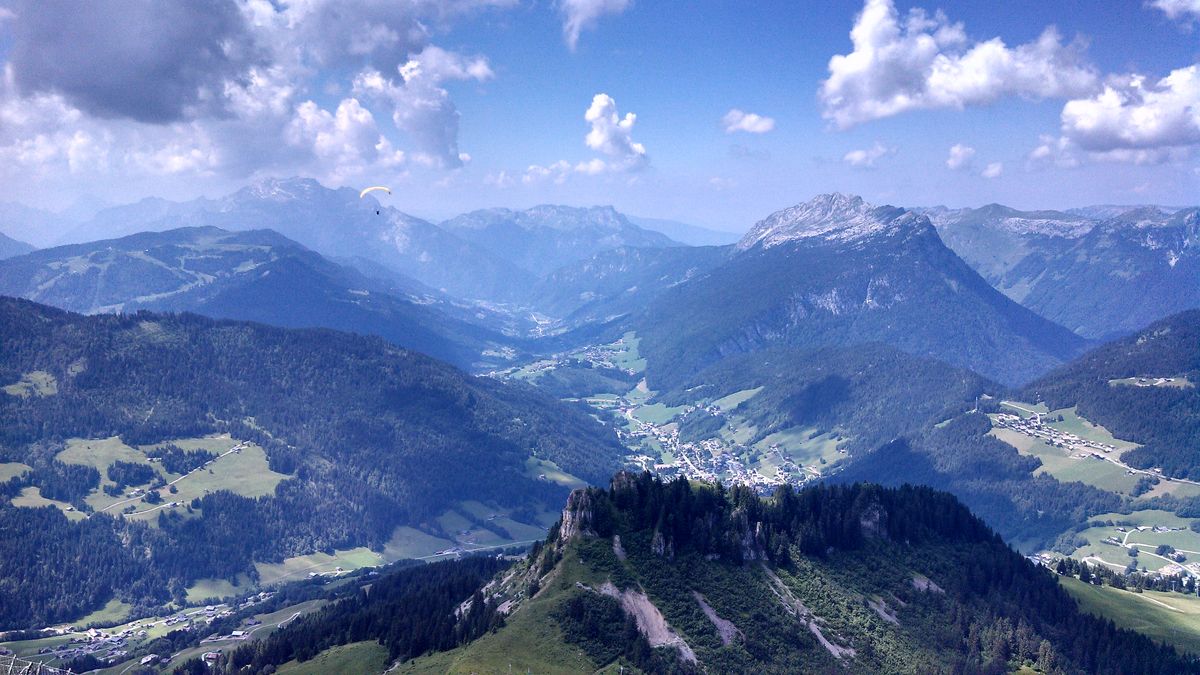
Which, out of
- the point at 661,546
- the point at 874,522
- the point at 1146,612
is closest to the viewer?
the point at 661,546

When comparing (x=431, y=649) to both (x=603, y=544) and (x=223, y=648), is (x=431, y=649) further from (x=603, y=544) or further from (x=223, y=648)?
(x=223, y=648)

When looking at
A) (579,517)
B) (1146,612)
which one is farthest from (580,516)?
(1146,612)

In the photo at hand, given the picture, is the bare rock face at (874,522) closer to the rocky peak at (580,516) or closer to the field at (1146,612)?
the field at (1146,612)

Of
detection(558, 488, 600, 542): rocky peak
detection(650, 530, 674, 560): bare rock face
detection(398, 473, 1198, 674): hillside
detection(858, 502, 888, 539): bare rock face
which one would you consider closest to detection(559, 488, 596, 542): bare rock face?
detection(558, 488, 600, 542): rocky peak

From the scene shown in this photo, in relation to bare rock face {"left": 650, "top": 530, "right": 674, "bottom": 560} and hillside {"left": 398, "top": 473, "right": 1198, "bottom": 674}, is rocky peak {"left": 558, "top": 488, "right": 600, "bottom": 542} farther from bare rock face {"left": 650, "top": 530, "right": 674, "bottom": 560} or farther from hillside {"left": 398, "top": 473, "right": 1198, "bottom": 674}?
bare rock face {"left": 650, "top": 530, "right": 674, "bottom": 560}

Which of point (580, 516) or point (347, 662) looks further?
point (580, 516)

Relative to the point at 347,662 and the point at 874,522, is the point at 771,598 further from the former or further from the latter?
→ the point at 347,662

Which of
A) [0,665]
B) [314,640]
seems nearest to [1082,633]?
[314,640]

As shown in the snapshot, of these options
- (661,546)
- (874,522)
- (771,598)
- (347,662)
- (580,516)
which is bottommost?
(347,662)

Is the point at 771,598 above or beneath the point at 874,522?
beneath
